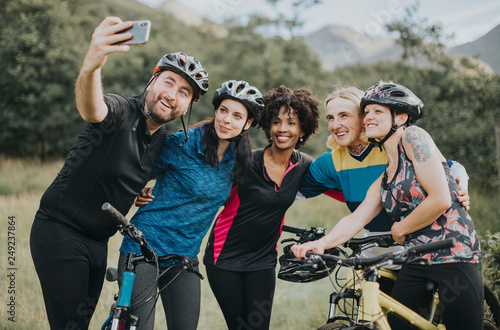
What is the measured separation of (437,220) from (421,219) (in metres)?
0.15

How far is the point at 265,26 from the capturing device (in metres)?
35.4

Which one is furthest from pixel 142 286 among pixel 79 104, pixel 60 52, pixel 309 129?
pixel 60 52

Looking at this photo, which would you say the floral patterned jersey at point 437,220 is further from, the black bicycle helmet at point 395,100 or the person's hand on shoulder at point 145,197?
the person's hand on shoulder at point 145,197

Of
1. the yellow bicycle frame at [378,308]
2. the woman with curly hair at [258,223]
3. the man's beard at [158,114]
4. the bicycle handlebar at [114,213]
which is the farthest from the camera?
the woman with curly hair at [258,223]

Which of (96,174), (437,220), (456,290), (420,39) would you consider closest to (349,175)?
(437,220)

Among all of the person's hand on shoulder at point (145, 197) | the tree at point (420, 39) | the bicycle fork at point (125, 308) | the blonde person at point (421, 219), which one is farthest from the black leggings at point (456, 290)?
the tree at point (420, 39)

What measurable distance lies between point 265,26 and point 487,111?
22460 millimetres

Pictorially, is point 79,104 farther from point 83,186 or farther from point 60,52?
point 60,52

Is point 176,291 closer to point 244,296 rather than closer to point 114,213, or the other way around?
point 244,296

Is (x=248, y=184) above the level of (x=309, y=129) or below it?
below

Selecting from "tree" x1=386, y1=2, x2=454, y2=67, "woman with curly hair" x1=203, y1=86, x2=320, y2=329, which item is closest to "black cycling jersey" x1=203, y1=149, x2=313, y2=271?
"woman with curly hair" x1=203, y1=86, x2=320, y2=329

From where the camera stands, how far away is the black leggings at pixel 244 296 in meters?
3.76

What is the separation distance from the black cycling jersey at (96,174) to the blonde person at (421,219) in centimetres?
130

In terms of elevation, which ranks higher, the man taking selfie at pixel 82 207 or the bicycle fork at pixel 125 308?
the man taking selfie at pixel 82 207
